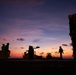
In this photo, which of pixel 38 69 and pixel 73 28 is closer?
pixel 38 69

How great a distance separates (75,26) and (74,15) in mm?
9988

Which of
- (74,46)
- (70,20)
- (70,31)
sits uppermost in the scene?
(70,20)

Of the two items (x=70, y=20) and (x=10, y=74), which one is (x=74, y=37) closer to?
(x=70, y=20)

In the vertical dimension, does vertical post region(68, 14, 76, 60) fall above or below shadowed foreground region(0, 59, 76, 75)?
above

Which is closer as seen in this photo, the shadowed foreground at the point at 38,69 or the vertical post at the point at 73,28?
the shadowed foreground at the point at 38,69

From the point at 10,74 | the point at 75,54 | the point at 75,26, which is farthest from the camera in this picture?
the point at 75,26

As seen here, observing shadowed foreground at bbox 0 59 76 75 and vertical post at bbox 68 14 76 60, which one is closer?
shadowed foreground at bbox 0 59 76 75

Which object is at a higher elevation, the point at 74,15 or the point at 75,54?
the point at 74,15

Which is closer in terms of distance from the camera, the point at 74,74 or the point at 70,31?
the point at 74,74

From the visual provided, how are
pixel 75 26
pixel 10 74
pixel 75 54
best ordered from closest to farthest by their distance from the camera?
pixel 10 74 → pixel 75 54 → pixel 75 26

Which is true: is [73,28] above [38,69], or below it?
above

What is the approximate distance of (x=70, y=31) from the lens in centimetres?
12212

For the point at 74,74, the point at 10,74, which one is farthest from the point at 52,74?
the point at 10,74

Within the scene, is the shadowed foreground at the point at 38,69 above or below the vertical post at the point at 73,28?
below
